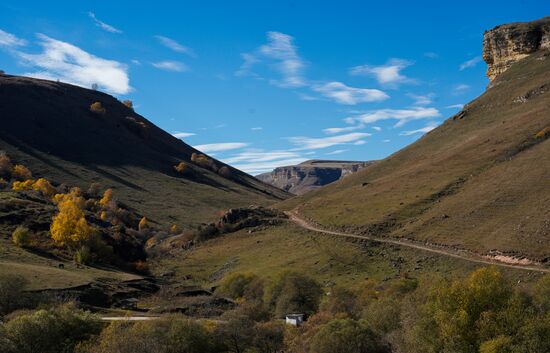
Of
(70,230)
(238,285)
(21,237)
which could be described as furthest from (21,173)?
(238,285)

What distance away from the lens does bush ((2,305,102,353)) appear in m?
33.8

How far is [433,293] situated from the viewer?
44344 mm

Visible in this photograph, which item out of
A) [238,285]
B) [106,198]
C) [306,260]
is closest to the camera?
[238,285]

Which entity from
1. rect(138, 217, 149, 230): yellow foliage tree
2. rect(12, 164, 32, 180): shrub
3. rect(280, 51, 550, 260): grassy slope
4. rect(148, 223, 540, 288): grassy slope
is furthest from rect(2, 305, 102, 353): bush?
rect(12, 164, 32, 180): shrub

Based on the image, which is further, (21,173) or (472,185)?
(21,173)

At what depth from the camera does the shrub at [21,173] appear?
15150cm

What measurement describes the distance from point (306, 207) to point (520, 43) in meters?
97.4

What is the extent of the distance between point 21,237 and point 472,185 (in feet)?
262

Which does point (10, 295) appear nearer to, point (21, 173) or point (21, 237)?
point (21, 237)

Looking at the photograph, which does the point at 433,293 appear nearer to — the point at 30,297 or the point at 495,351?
the point at 495,351

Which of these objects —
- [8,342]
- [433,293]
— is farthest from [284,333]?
[8,342]

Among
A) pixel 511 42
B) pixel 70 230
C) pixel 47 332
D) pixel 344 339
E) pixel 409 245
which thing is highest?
pixel 511 42

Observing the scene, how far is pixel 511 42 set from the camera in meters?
167

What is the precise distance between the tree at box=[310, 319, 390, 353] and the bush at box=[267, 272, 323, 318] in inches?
797
